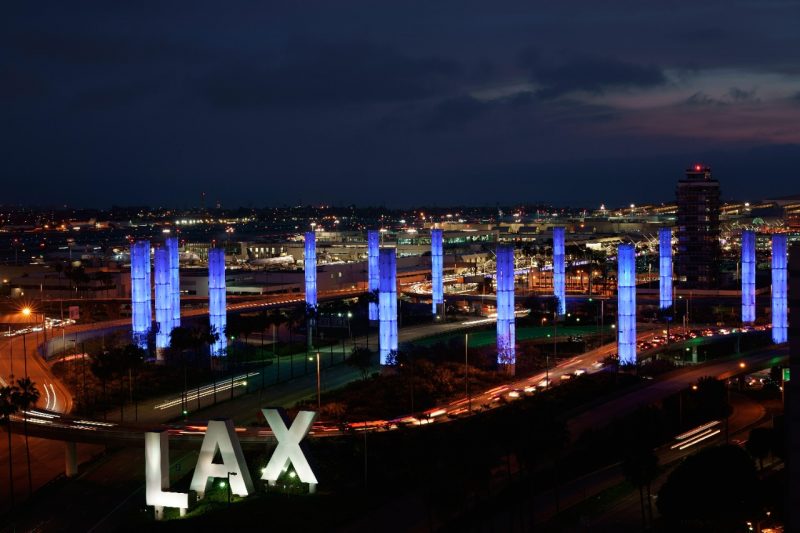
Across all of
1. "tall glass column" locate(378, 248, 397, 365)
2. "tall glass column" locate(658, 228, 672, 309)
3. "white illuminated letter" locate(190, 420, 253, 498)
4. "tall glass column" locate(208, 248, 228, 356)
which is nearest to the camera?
"white illuminated letter" locate(190, 420, 253, 498)

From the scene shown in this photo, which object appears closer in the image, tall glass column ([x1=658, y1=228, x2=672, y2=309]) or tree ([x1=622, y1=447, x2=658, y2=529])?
tree ([x1=622, y1=447, x2=658, y2=529])

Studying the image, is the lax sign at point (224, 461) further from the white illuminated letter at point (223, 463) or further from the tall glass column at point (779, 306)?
the tall glass column at point (779, 306)

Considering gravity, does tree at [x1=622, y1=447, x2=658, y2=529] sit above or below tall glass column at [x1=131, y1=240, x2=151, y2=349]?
below

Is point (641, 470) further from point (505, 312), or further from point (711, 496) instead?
point (505, 312)

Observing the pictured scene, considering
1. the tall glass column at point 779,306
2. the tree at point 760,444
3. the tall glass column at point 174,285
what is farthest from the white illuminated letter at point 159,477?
the tall glass column at point 779,306

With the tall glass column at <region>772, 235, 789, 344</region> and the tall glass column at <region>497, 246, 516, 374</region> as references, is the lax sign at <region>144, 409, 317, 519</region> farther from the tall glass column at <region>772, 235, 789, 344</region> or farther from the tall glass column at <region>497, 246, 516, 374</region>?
the tall glass column at <region>772, 235, 789, 344</region>

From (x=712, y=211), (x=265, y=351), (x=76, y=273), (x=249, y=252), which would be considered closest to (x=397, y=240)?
(x=249, y=252)

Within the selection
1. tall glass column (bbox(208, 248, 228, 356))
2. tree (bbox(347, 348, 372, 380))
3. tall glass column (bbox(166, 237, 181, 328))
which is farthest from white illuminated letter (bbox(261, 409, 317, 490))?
tall glass column (bbox(166, 237, 181, 328))

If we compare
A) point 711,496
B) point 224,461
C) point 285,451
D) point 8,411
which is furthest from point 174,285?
point 711,496
